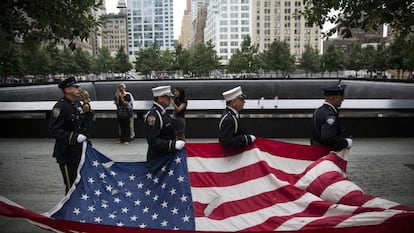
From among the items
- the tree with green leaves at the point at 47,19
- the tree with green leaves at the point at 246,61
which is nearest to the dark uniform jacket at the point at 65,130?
the tree with green leaves at the point at 47,19

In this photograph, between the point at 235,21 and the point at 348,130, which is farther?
the point at 235,21

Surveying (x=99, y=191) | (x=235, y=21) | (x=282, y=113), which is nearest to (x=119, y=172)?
(x=99, y=191)

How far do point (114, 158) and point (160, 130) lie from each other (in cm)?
525

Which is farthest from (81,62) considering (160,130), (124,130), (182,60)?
(160,130)

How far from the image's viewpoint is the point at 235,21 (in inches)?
6068

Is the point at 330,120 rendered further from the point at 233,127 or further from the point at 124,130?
the point at 124,130

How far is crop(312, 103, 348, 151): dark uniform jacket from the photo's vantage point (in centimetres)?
533

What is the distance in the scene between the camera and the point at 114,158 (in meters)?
10.3

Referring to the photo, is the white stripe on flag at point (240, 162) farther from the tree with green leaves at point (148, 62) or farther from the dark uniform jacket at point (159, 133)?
the tree with green leaves at point (148, 62)

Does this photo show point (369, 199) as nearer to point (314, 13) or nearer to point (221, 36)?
point (314, 13)

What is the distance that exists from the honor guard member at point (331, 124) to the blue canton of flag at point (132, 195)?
1.86 meters

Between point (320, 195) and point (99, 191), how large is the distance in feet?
8.10

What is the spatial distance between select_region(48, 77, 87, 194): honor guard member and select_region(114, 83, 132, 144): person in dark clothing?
6.05 m

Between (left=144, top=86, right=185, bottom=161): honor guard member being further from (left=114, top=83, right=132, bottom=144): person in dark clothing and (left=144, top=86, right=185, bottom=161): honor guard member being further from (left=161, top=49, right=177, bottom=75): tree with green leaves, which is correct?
(left=161, top=49, right=177, bottom=75): tree with green leaves
